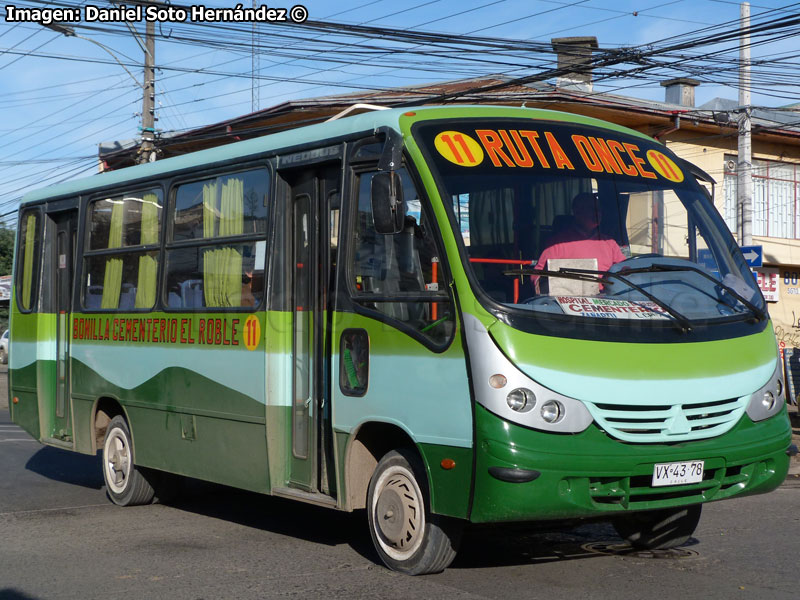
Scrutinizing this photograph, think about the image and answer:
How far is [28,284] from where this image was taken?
37.2 ft

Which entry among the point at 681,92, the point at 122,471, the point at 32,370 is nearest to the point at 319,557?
the point at 122,471

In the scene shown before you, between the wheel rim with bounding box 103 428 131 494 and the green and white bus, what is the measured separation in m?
1.00

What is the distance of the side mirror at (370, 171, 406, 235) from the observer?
20.5ft

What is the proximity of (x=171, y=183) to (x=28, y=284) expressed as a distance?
3.16m

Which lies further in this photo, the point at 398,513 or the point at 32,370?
the point at 32,370

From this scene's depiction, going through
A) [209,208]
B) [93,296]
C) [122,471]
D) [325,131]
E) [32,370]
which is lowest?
[122,471]

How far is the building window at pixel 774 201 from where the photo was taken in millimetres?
24997

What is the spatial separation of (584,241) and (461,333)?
42.9 inches

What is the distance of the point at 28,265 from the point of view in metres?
11.4

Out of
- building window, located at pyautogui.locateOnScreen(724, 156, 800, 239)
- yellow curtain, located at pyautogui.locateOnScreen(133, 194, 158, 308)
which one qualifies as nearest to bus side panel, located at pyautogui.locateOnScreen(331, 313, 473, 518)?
yellow curtain, located at pyautogui.locateOnScreen(133, 194, 158, 308)

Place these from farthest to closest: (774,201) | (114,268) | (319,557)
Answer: (774,201), (114,268), (319,557)

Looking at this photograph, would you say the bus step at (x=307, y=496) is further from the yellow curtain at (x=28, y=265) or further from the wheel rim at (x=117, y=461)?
the yellow curtain at (x=28, y=265)

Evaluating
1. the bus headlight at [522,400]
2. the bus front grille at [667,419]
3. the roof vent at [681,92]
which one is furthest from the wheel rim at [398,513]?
the roof vent at [681,92]

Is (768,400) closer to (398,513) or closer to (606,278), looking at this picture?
(606,278)
